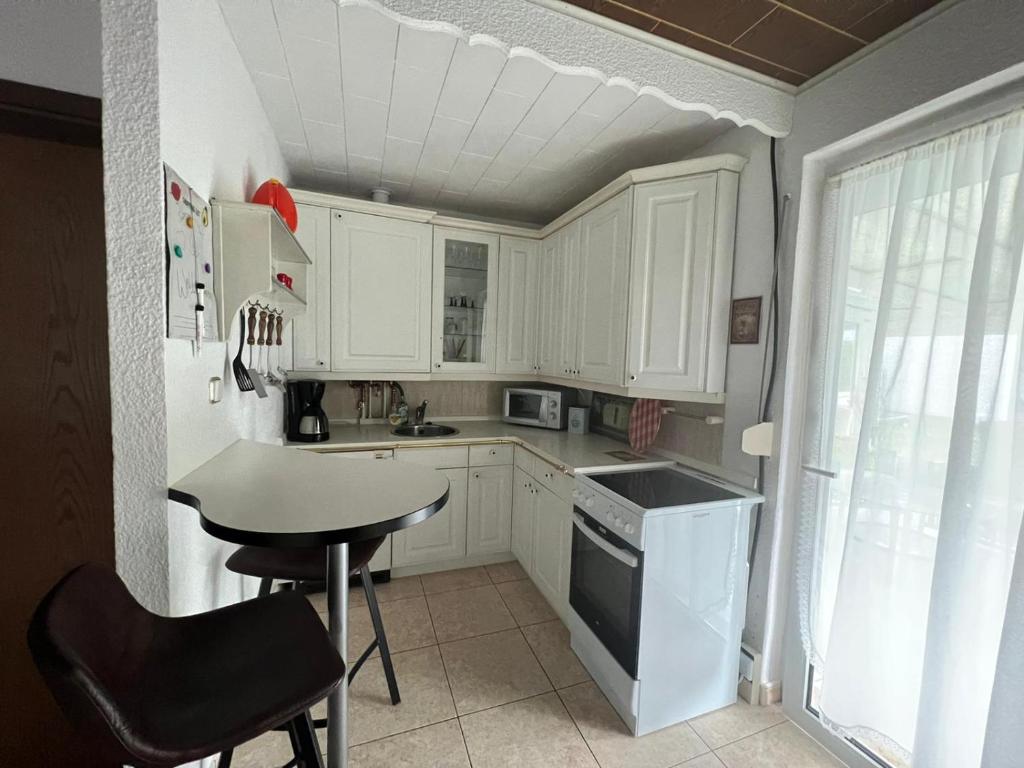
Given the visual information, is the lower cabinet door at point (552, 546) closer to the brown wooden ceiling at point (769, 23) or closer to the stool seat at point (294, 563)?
the stool seat at point (294, 563)

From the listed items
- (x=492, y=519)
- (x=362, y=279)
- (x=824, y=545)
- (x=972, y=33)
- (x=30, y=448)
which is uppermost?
(x=972, y=33)

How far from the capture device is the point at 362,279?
2.51 m

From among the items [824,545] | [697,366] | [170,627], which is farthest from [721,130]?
[170,627]

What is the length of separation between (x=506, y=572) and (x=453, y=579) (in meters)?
0.34

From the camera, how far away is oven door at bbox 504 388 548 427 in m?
2.90

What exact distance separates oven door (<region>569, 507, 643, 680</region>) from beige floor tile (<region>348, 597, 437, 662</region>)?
766 millimetres

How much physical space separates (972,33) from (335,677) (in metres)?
2.15

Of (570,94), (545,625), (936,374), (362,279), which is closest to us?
(936,374)

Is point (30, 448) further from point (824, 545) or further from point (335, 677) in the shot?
point (824, 545)

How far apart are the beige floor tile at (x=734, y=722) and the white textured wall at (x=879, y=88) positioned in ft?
0.47

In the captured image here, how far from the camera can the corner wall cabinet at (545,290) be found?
1805 mm

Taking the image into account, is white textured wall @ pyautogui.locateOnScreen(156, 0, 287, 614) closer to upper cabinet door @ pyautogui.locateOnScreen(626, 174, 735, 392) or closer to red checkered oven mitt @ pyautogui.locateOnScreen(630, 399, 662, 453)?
upper cabinet door @ pyautogui.locateOnScreen(626, 174, 735, 392)

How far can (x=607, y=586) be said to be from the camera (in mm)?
1657

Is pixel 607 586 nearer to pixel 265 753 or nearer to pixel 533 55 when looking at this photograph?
pixel 265 753
